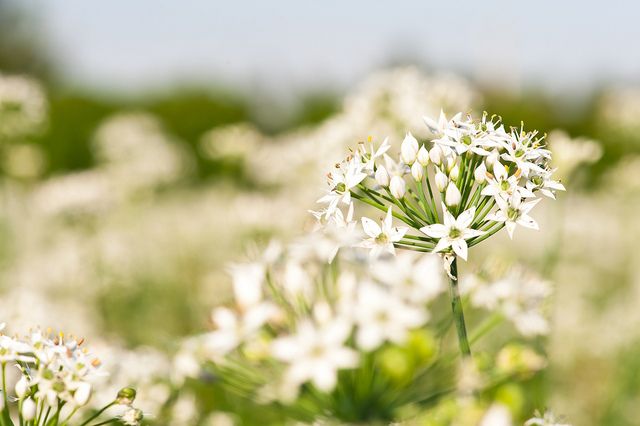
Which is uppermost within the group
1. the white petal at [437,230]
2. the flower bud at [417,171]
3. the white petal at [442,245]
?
the flower bud at [417,171]

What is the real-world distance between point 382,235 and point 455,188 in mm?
262

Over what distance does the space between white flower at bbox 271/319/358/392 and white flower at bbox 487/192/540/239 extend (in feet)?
1.97

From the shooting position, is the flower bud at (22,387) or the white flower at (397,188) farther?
the white flower at (397,188)

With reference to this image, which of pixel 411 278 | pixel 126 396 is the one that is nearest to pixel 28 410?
pixel 126 396

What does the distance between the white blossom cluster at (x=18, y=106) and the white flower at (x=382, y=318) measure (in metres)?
5.25

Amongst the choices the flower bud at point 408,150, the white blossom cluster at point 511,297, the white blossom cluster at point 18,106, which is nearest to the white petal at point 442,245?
the flower bud at point 408,150

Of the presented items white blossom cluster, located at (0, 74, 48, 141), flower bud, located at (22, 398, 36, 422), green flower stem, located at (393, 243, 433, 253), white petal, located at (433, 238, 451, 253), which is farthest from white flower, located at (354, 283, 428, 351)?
white blossom cluster, located at (0, 74, 48, 141)

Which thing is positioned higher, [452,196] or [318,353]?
[452,196]

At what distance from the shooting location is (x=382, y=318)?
6.78 feet

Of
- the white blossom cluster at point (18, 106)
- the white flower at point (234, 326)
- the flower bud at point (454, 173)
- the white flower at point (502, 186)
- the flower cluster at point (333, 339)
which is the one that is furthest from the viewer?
the white blossom cluster at point (18, 106)

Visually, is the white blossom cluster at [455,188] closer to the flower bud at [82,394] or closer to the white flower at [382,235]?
the white flower at [382,235]

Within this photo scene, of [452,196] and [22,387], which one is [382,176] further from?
[22,387]

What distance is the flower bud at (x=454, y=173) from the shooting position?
245cm

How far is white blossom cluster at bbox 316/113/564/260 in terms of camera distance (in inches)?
92.1
